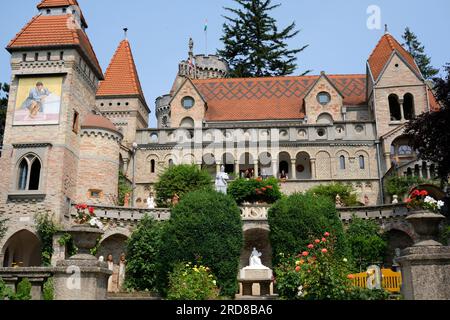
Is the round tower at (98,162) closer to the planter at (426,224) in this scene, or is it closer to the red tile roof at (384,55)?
the red tile roof at (384,55)

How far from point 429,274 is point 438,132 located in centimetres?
1244

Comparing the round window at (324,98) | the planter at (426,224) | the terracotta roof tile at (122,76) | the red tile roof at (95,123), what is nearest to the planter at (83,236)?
the planter at (426,224)

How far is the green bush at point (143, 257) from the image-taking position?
79.4 ft

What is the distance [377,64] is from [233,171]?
15514 mm

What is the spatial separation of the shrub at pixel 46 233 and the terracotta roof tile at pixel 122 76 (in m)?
17.8

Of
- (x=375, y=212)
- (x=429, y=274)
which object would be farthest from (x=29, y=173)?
(x=429, y=274)

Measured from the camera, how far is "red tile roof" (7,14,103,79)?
30.5m

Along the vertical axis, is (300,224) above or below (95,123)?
below

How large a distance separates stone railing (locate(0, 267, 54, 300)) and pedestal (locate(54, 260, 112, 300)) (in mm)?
461

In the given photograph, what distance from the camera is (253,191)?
27.8 metres

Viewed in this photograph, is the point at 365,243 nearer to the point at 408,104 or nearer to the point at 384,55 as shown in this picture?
the point at 408,104

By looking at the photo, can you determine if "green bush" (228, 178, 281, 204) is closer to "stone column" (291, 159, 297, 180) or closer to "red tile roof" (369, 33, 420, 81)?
"stone column" (291, 159, 297, 180)
